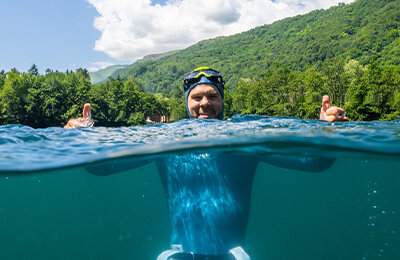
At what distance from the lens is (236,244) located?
3.07m

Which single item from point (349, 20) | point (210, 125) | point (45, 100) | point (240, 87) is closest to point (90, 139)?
point (210, 125)

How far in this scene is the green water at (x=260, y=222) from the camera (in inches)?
859

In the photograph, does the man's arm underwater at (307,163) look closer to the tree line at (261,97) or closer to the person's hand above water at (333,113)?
the person's hand above water at (333,113)

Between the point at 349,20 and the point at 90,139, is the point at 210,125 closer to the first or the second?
the point at 90,139

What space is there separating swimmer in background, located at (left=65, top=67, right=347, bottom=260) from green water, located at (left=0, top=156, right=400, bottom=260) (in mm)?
16127

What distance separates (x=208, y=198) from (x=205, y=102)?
2091 millimetres

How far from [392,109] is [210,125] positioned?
33.1 metres

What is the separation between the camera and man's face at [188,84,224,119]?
475 cm

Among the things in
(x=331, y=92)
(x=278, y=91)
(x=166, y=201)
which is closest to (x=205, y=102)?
(x=166, y=201)

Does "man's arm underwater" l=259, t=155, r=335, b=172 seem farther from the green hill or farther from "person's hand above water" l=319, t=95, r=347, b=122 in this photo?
the green hill

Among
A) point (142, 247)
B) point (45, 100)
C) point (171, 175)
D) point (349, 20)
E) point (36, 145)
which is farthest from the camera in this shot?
point (349, 20)

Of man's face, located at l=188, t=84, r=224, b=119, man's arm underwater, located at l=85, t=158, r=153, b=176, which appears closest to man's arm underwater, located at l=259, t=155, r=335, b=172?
man's face, located at l=188, t=84, r=224, b=119

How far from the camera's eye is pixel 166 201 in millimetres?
3510

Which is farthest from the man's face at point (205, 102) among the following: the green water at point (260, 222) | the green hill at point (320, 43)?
the green hill at point (320, 43)
